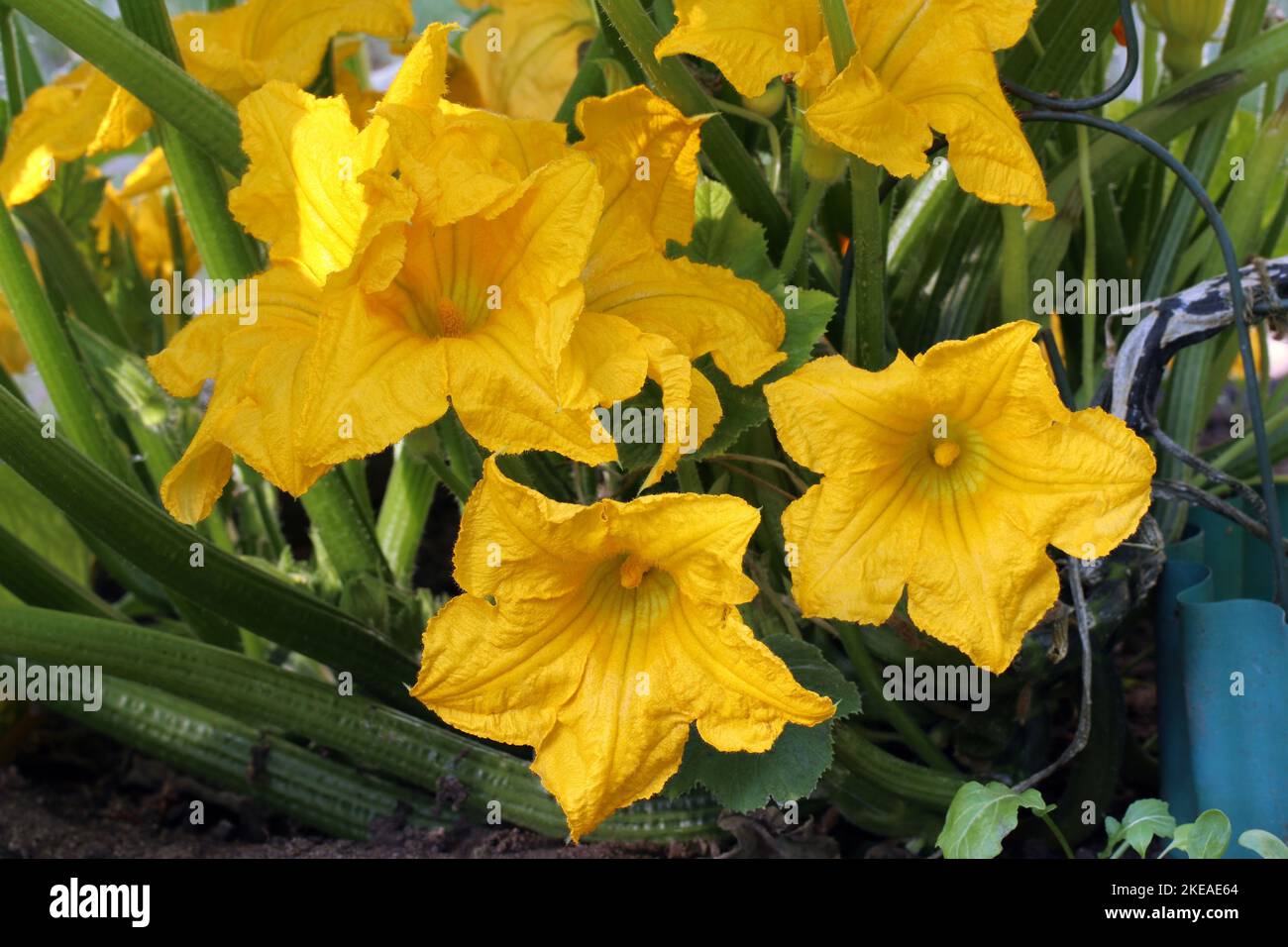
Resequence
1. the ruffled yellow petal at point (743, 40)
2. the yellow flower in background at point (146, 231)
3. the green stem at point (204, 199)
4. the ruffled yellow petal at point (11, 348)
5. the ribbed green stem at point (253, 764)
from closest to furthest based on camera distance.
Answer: the ruffled yellow petal at point (743, 40) → the green stem at point (204, 199) → the ribbed green stem at point (253, 764) → the yellow flower in background at point (146, 231) → the ruffled yellow petal at point (11, 348)

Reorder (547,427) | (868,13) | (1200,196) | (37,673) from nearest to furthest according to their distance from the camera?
(547,427) < (868,13) < (1200,196) < (37,673)

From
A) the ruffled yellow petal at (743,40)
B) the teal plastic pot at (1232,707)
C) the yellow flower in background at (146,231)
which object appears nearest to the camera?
the ruffled yellow petal at (743,40)

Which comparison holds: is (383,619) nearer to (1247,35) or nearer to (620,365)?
(620,365)

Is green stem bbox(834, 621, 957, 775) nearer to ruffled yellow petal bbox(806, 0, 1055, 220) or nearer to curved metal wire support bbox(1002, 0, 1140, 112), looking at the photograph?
ruffled yellow petal bbox(806, 0, 1055, 220)

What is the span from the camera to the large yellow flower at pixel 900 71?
118cm

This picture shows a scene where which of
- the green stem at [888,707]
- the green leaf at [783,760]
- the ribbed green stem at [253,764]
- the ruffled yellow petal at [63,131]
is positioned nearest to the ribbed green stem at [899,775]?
the green stem at [888,707]

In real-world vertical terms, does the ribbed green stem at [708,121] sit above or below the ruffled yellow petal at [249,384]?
above

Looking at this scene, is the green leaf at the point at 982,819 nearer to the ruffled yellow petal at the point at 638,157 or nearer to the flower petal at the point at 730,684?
the flower petal at the point at 730,684

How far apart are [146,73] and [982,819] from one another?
106cm

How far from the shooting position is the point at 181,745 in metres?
1.66

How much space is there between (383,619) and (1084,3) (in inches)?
40.8

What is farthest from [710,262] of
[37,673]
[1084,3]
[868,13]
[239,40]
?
[37,673]

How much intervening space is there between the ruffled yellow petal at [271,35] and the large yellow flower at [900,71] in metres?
0.45
